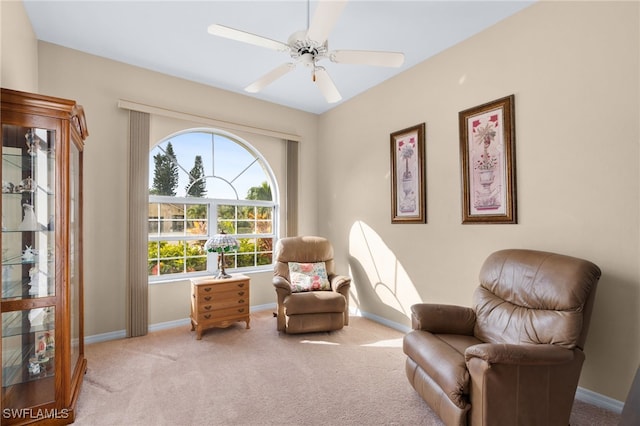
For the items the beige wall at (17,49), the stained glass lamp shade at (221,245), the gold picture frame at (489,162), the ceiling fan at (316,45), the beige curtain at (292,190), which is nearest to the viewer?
the ceiling fan at (316,45)

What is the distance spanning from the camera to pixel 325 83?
8.36 feet

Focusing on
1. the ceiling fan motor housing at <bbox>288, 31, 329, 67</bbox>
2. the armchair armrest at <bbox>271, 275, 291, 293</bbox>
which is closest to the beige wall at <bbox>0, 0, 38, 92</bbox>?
the ceiling fan motor housing at <bbox>288, 31, 329, 67</bbox>

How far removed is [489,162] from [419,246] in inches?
45.4

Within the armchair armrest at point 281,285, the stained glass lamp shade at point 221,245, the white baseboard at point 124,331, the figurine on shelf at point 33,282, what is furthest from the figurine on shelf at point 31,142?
the armchair armrest at point 281,285

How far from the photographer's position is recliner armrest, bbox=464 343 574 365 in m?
1.62

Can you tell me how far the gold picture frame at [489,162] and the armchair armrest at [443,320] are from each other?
0.95 m

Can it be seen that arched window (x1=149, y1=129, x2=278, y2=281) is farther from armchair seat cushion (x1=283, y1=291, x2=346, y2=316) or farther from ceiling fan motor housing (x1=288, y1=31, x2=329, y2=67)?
ceiling fan motor housing (x1=288, y1=31, x2=329, y2=67)

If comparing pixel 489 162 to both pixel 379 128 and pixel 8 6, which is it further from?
pixel 8 6

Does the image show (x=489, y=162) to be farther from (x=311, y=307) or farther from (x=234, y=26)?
(x=234, y=26)

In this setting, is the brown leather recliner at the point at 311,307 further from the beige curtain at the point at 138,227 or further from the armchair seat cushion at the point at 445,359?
the beige curtain at the point at 138,227

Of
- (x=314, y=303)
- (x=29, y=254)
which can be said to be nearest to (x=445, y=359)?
(x=314, y=303)

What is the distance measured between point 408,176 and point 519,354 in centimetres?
230

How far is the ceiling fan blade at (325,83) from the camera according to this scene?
2428mm

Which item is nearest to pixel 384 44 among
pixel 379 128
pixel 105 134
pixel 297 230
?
pixel 379 128
